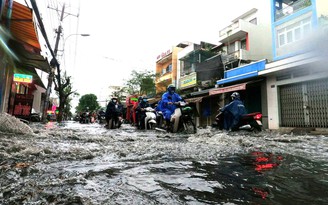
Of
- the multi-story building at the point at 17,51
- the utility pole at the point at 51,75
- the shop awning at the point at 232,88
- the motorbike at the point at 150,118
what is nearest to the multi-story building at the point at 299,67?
the shop awning at the point at 232,88

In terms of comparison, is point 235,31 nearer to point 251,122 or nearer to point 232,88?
point 232,88

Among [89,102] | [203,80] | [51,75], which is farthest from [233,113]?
[89,102]

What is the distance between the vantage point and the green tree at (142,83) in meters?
28.2

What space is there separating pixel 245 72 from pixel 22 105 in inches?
475

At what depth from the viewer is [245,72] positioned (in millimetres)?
13656

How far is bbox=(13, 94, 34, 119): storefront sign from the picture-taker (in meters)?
10.1

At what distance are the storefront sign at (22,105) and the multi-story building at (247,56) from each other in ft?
33.4

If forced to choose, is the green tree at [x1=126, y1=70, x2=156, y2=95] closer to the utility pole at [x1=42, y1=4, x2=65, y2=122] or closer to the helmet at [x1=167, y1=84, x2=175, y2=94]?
the utility pole at [x1=42, y1=4, x2=65, y2=122]

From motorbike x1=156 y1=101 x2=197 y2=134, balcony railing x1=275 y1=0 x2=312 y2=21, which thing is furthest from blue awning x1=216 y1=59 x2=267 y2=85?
motorbike x1=156 y1=101 x2=197 y2=134

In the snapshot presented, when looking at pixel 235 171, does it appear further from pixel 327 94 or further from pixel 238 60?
pixel 238 60

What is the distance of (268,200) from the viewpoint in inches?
45.8

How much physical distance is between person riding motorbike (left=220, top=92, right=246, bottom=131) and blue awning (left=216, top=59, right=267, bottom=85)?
20.3 ft

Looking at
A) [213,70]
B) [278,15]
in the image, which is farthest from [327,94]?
[213,70]

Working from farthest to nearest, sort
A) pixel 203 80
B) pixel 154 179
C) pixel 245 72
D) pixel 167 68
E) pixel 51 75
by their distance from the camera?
pixel 167 68, pixel 203 80, pixel 51 75, pixel 245 72, pixel 154 179
